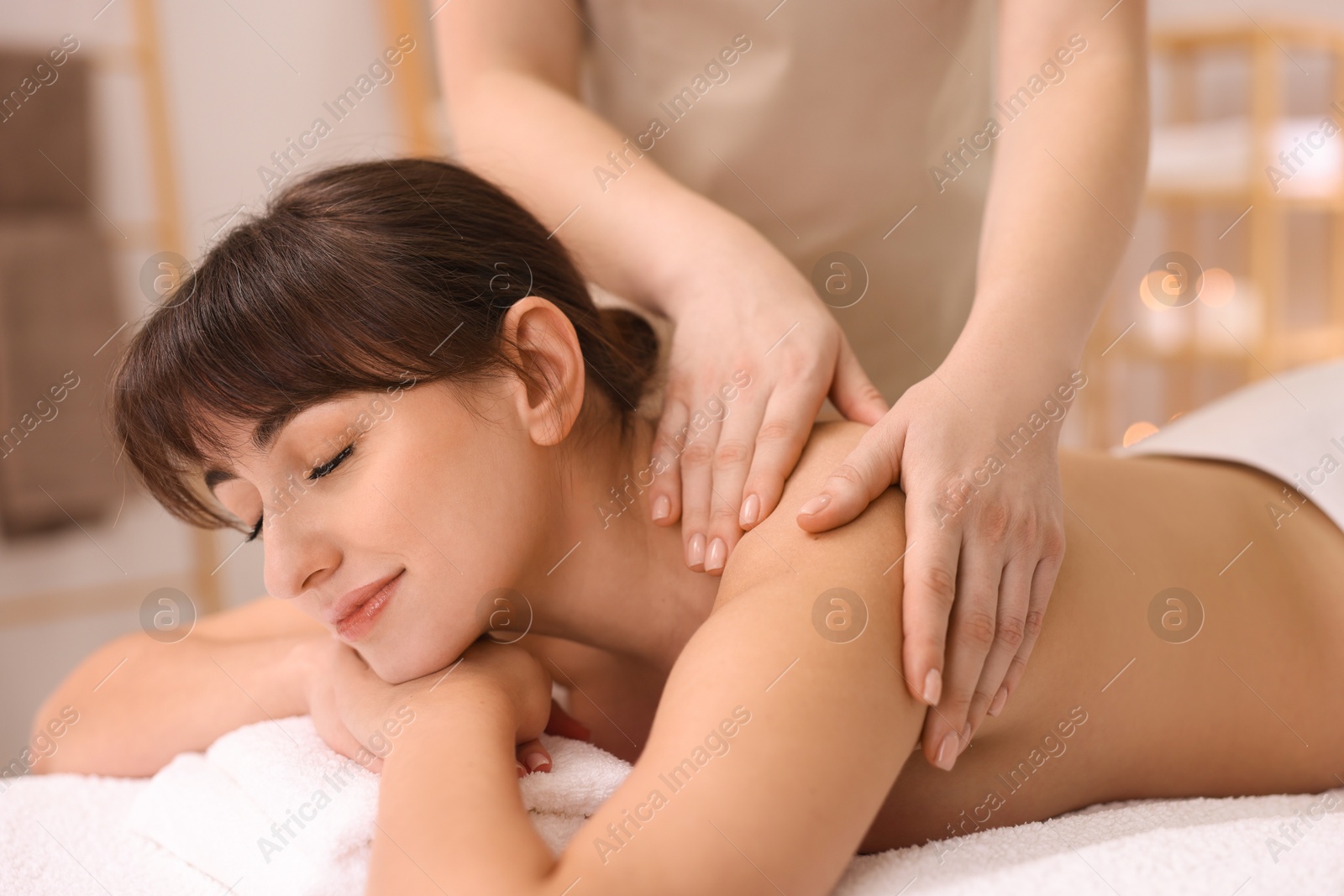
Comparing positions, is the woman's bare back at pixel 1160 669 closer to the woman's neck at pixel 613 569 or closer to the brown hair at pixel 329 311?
the woman's neck at pixel 613 569

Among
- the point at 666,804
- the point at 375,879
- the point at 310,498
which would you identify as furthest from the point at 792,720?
the point at 310,498

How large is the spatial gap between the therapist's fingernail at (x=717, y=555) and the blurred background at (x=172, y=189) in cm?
167

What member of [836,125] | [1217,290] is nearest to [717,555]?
[836,125]

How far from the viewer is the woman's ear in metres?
0.88

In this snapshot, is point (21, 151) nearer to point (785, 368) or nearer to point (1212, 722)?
point (785, 368)

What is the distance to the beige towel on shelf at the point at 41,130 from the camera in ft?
7.50

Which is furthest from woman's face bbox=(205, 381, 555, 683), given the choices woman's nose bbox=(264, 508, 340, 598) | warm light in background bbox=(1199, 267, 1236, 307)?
warm light in background bbox=(1199, 267, 1236, 307)

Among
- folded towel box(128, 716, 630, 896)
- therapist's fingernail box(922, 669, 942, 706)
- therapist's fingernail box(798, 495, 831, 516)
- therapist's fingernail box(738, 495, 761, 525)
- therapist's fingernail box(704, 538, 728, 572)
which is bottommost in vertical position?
therapist's fingernail box(922, 669, 942, 706)

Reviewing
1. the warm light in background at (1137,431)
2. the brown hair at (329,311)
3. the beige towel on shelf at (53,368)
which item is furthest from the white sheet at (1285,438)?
the beige towel on shelf at (53,368)

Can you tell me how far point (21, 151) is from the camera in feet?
7.55

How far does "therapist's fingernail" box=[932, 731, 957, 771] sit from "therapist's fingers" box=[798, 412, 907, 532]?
0.16 meters

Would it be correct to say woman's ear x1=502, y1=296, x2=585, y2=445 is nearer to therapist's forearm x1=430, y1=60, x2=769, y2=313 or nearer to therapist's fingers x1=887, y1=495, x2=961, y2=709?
therapist's forearm x1=430, y1=60, x2=769, y2=313

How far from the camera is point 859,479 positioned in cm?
74

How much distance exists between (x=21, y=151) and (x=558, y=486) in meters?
2.05
